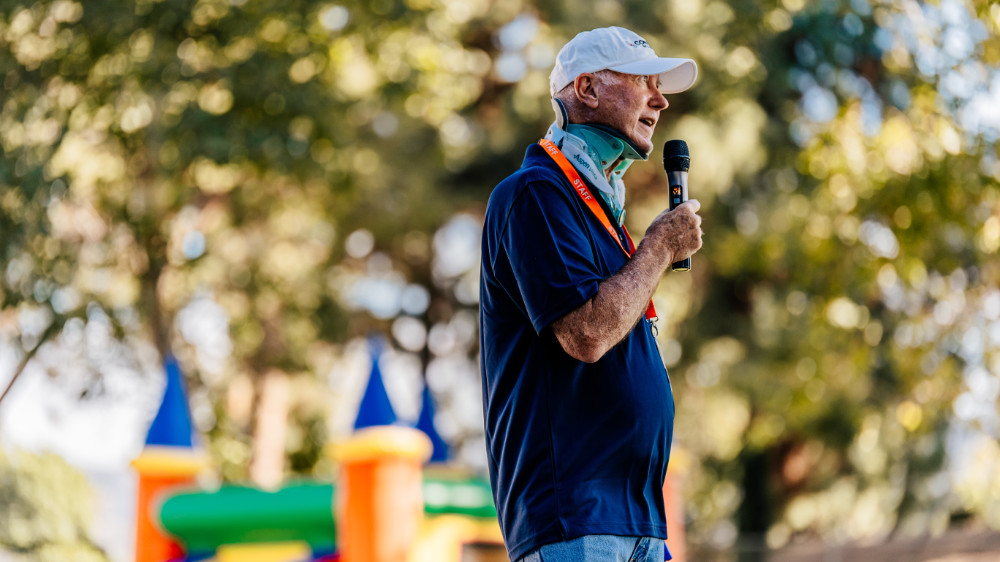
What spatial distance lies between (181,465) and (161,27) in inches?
180

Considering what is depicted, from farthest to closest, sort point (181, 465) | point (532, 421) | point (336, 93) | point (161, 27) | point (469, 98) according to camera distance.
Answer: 1. point (469, 98)
2. point (336, 93)
3. point (161, 27)
4. point (181, 465)
5. point (532, 421)

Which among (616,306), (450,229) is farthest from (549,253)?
(450,229)

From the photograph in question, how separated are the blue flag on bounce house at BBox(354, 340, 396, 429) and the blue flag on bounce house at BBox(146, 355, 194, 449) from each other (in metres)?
2.44

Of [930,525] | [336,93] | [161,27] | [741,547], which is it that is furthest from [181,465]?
[930,525]

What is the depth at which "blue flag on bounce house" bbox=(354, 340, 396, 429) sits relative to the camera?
8570 millimetres

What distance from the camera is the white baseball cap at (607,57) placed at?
112 inches

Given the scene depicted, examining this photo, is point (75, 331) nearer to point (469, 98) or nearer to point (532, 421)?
point (469, 98)

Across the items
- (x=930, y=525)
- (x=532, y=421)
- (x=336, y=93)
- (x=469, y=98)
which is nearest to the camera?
(x=532, y=421)

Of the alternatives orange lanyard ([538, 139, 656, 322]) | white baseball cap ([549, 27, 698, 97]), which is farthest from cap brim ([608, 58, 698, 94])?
orange lanyard ([538, 139, 656, 322])

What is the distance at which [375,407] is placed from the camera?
28.3 ft

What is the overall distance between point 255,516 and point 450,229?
9.38m

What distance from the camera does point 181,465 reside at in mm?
10133

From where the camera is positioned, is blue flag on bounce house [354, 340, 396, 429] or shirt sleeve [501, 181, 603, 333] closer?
shirt sleeve [501, 181, 603, 333]

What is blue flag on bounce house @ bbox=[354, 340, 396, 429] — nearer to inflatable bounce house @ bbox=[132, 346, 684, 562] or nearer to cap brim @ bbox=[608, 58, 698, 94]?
inflatable bounce house @ bbox=[132, 346, 684, 562]
